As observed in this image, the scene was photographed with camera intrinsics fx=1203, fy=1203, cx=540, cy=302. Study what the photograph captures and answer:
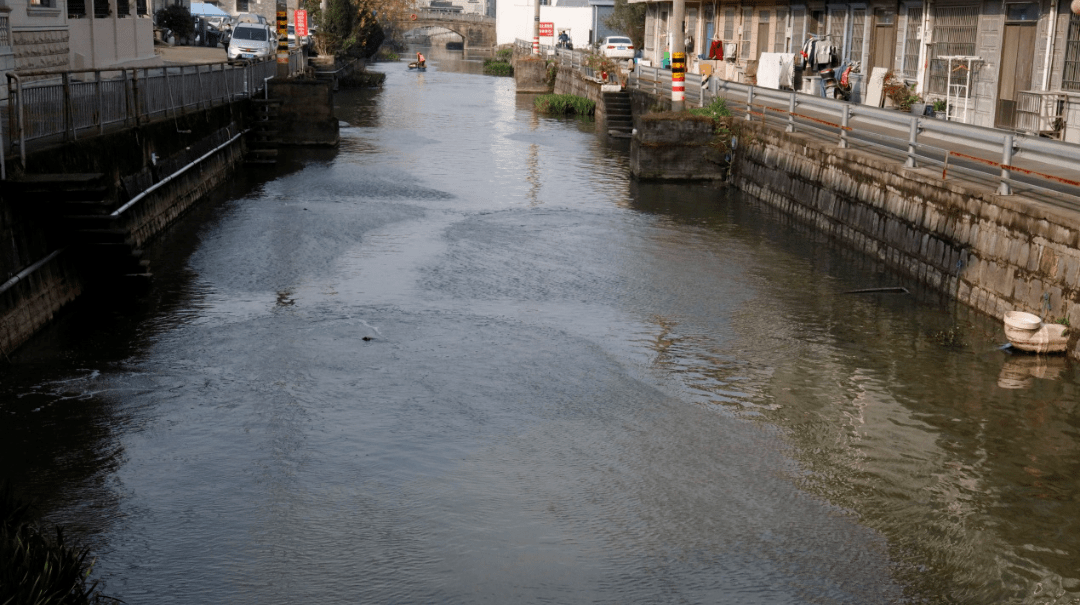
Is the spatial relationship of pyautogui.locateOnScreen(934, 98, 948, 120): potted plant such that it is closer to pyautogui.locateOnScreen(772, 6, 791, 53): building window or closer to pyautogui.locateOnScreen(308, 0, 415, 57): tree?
pyautogui.locateOnScreen(772, 6, 791, 53): building window

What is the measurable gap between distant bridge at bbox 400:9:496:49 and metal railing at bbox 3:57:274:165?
8638 centimetres

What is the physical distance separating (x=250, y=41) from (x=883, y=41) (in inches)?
1113

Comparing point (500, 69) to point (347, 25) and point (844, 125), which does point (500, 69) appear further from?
point (844, 125)

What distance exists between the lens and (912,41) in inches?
1030

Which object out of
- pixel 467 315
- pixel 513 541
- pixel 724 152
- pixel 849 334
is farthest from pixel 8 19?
pixel 513 541

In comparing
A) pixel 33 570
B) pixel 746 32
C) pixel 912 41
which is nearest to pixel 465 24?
pixel 746 32

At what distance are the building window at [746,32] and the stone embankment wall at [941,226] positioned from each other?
1908cm

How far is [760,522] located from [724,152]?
56.9 feet

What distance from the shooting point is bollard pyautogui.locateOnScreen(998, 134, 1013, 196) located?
43.1 feet

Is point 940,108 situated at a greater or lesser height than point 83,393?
greater

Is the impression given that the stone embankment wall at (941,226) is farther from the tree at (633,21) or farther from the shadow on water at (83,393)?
the tree at (633,21)

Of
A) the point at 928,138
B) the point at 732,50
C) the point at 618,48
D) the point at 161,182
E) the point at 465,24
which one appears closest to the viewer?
the point at 161,182

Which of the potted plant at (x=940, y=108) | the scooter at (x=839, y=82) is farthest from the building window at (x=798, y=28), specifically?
the potted plant at (x=940, y=108)

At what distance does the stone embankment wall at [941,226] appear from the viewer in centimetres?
1209
